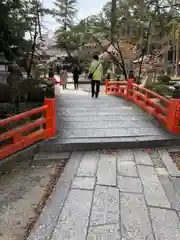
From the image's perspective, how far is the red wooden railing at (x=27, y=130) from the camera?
14.3ft

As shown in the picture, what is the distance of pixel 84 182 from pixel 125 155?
4.21 ft

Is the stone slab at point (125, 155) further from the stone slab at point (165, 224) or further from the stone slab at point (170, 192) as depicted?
the stone slab at point (165, 224)

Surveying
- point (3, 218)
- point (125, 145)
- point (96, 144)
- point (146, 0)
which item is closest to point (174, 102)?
point (125, 145)

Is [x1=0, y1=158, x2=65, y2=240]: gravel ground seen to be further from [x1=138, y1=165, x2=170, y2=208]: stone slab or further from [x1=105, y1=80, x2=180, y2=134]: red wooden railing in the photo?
[x1=105, y1=80, x2=180, y2=134]: red wooden railing

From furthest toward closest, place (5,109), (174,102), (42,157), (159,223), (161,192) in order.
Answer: (5,109)
(174,102)
(42,157)
(161,192)
(159,223)

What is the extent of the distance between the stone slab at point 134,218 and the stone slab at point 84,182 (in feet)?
1.61

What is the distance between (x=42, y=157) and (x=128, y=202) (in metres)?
2.04

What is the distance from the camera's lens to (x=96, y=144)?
4992 millimetres

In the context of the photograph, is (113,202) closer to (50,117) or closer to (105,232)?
(105,232)

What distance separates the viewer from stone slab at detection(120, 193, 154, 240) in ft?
8.58

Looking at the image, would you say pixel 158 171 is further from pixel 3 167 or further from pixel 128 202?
pixel 3 167

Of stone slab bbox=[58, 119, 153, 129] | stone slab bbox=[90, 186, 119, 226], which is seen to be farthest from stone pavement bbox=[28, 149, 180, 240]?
stone slab bbox=[58, 119, 153, 129]

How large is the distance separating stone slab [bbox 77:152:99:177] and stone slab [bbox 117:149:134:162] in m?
0.42

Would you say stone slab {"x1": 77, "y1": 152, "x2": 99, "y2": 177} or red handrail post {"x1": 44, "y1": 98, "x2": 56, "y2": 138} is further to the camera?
red handrail post {"x1": 44, "y1": 98, "x2": 56, "y2": 138}
